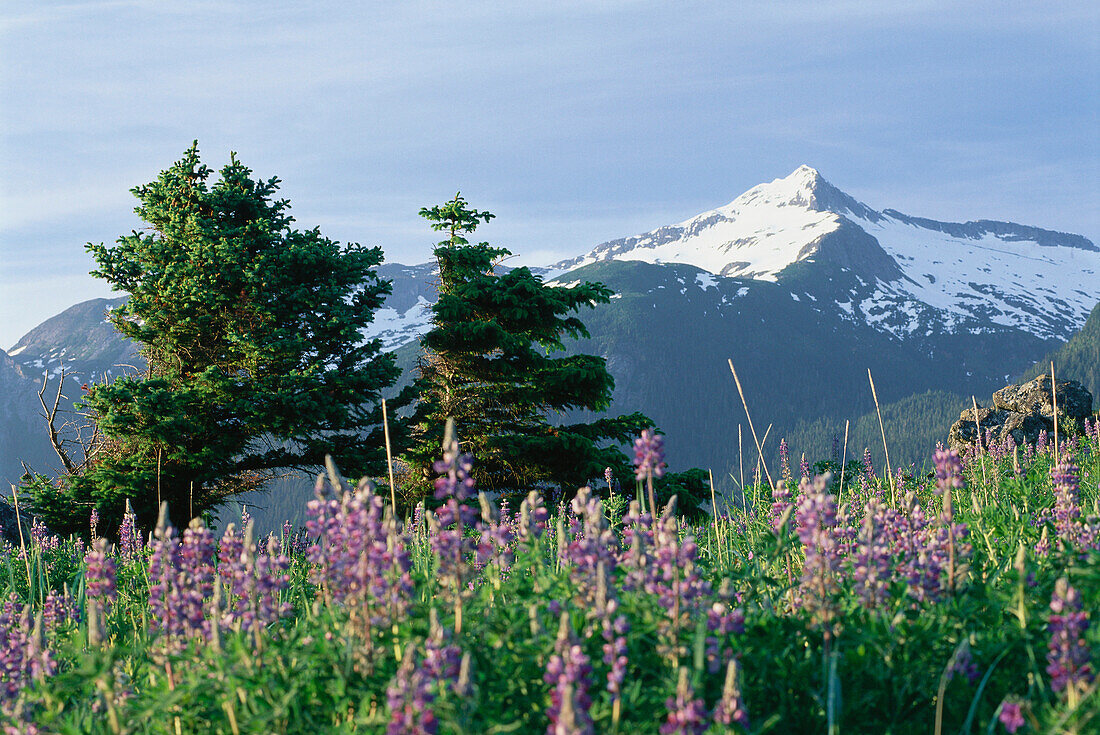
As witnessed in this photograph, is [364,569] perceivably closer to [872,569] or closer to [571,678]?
[571,678]

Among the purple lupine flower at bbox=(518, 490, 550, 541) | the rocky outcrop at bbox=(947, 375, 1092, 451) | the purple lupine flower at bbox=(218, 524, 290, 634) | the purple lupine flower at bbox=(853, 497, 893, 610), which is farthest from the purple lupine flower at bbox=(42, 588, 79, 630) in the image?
the rocky outcrop at bbox=(947, 375, 1092, 451)

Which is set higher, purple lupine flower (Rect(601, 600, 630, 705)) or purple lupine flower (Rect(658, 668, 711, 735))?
purple lupine flower (Rect(601, 600, 630, 705))

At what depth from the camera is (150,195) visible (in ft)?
70.2

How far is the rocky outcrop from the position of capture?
1808cm

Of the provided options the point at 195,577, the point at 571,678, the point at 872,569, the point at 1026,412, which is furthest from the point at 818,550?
the point at 1026,412

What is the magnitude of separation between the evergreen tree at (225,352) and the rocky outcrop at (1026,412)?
1465 cm

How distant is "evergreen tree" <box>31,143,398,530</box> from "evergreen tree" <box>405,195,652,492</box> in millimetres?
2024

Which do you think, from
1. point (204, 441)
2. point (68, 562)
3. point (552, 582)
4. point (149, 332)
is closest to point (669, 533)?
point (552, 582)

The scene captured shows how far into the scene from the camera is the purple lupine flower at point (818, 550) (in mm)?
3047

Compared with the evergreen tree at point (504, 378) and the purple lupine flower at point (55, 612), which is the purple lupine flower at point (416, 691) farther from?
the evergreen tree at point (504, 378)

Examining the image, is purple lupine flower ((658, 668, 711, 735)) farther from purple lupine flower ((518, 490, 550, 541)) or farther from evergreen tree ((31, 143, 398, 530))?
evergreen tree ((31, 143, 398, 530))

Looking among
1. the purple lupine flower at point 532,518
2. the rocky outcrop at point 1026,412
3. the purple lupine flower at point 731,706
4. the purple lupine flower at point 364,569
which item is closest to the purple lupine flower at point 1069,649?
the purple lupine flower at point 731,706

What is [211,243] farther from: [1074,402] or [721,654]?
[1074,402]

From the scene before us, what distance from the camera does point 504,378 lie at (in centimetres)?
2189
